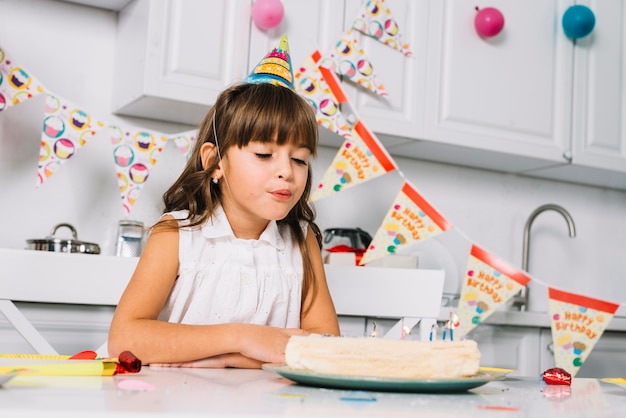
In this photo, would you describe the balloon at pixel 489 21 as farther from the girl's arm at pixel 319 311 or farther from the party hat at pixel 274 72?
the girl's arm at pixel 319 311

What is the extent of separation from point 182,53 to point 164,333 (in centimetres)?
123

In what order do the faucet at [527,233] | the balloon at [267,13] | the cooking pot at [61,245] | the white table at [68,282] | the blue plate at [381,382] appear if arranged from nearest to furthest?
the blue plate at [381,382]
the white table at [68,282]
the cooking pot at [61,245]
the balloon at [267,13]
the faucet at [527,233]

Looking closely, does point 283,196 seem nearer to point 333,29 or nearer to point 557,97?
point 333,29

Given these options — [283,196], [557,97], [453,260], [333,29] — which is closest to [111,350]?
[283,196]

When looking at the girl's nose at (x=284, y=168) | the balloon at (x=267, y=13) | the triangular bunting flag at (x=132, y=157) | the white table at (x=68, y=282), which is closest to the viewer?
the girl's nose at (x=284, y=168)

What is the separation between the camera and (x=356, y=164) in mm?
2182

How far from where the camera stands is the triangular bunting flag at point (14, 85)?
200 cm

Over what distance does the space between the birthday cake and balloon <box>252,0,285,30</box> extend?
1664 millimetres

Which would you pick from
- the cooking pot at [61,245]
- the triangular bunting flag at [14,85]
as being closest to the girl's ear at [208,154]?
the cooking pot at [61,245]

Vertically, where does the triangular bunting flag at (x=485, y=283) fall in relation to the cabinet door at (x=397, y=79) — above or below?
below

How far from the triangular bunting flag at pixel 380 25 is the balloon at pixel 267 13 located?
0.28 meters

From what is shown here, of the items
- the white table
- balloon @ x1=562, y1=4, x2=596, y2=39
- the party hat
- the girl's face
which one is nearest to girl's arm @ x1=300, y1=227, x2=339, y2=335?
the girl's face

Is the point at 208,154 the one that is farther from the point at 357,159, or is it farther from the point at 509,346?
the point at 509,346

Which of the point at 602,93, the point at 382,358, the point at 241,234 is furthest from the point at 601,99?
the point at 382,358
